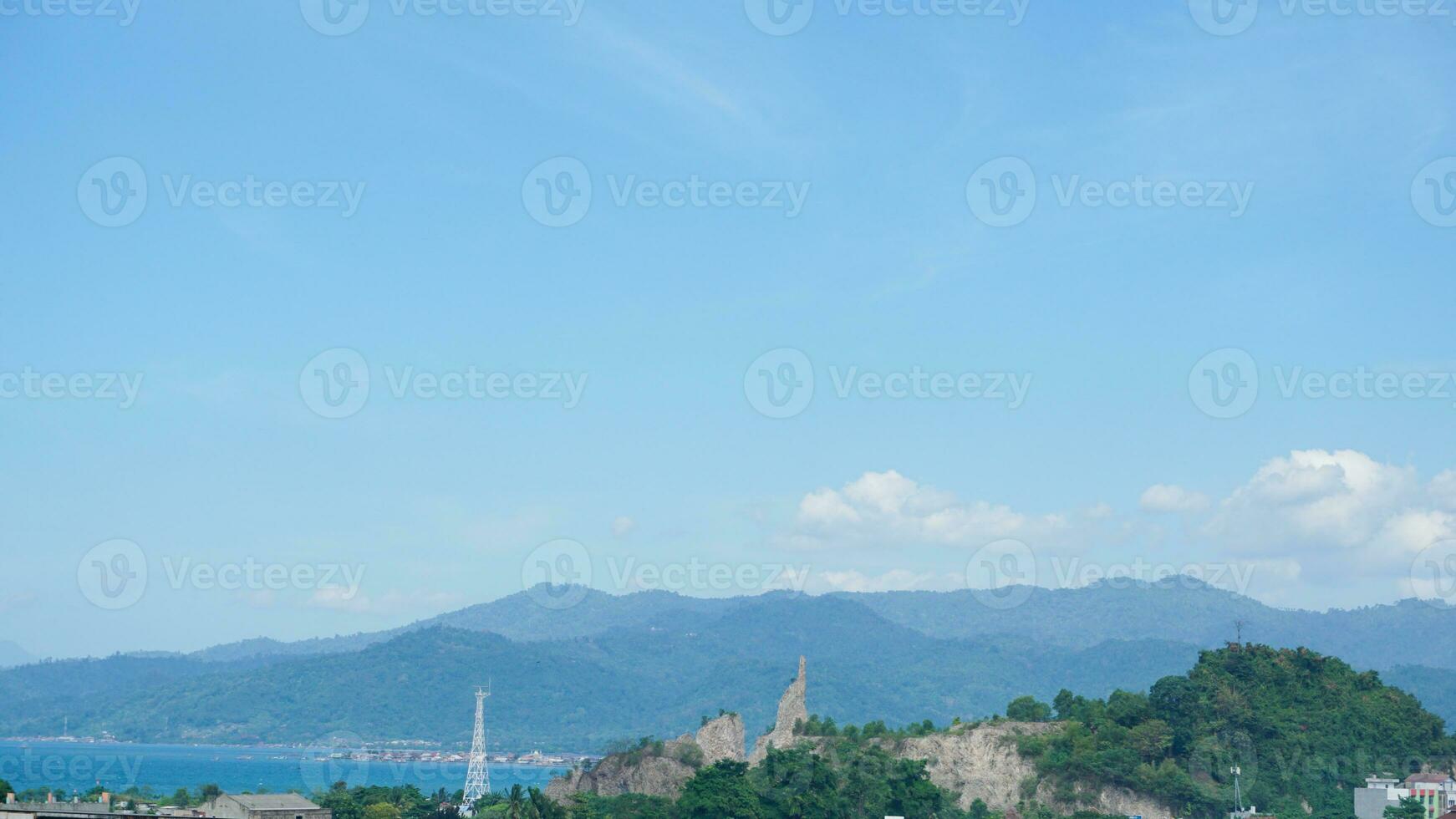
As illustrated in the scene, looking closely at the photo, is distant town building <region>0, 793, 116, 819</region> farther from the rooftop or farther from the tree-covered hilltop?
the tree-covered hilltop

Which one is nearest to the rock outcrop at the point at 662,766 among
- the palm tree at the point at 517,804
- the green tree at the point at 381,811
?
the green tree at the point at 381,811

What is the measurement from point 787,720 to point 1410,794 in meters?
38.5

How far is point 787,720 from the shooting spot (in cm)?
10106

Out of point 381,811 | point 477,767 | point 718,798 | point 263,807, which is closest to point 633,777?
point 477,767

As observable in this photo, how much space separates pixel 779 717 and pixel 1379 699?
37.6 m

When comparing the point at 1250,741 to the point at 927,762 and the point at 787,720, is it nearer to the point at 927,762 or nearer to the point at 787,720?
the point at 927,762

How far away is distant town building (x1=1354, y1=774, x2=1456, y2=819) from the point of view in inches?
3056

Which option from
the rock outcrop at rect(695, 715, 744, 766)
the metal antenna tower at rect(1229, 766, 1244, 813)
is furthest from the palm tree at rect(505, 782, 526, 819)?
the metal antenna tower at rect(1229, 766, 1244, 813)

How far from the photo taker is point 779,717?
4018 inches

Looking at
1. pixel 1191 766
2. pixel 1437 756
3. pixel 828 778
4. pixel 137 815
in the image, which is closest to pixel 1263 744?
pixel 1191 766

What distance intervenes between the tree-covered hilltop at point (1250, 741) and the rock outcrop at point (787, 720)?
49.6 ft

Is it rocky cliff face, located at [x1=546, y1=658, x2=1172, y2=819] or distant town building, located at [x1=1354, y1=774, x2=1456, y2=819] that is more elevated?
rocky cliff face, located at [x1=546, y1=658, x2=1172, y2=819]

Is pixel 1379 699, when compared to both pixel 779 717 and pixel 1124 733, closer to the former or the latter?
pixel 1124 733

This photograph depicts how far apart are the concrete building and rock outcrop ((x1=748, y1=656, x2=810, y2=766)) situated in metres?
31.5
